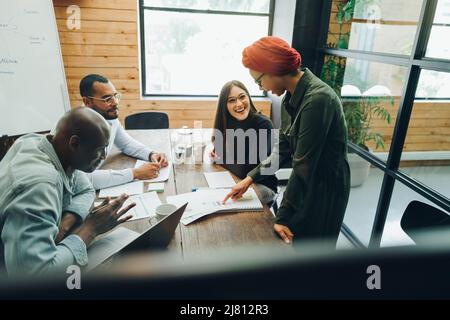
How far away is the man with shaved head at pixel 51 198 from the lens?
0.79 meters

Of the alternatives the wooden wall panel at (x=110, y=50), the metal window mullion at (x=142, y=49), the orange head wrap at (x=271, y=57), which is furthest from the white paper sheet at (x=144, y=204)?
the metal window mullion at (x=142, y=49)

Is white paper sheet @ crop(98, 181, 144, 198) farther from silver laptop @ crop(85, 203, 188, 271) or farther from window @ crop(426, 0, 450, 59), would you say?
window @ crop(426, 0, 450, 59)

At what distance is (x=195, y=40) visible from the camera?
11.7 feet

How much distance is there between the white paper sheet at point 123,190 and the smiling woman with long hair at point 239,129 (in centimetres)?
57

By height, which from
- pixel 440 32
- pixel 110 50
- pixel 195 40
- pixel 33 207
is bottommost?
pixel 33 207

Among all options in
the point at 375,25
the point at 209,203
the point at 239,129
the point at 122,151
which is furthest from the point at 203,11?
the point at 209,203

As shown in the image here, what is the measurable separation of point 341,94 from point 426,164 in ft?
3.65

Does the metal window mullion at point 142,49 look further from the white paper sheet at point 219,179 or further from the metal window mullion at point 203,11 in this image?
the white paper sheet at point 219,179

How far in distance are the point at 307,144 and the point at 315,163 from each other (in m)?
0.09

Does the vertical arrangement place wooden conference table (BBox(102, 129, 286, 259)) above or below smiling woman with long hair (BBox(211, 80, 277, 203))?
below

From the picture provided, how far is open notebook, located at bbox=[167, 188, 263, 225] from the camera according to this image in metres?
1.38

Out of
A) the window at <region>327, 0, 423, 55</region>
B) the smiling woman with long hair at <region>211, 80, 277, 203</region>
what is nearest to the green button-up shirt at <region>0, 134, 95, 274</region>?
the smiling woman with long hair at <region>211, 80, 277, 203</region>

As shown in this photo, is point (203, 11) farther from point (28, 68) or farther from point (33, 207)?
point (33, 207)

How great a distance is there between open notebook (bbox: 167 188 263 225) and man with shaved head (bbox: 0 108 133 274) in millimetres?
356
